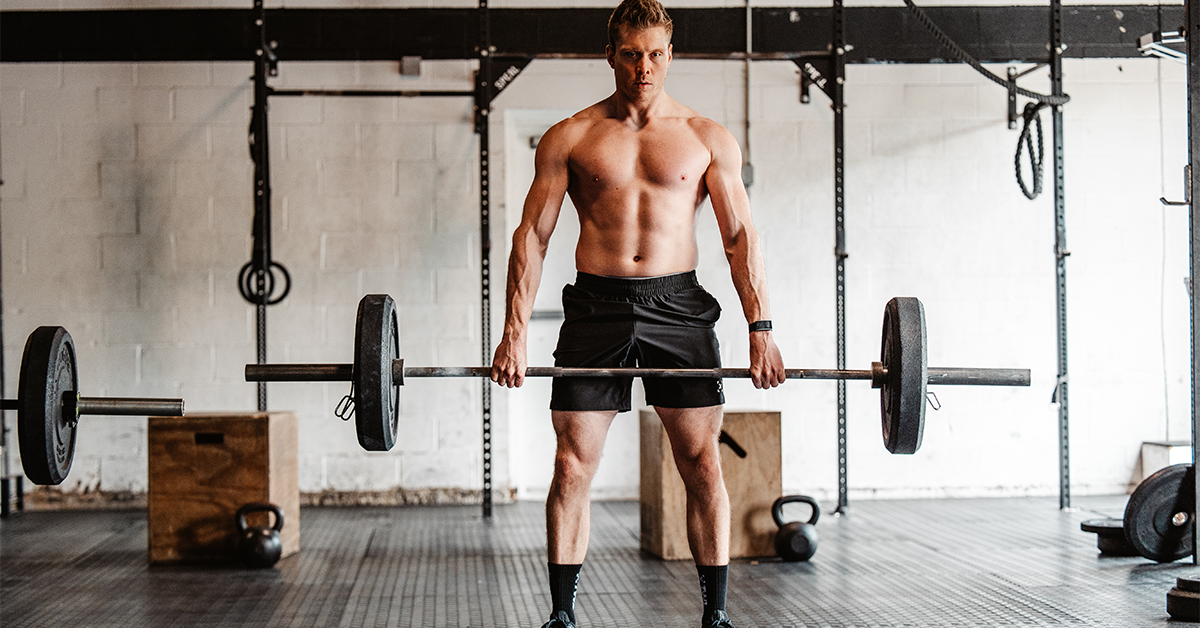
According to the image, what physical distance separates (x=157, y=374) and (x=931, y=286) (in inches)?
147

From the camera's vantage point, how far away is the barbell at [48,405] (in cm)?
222

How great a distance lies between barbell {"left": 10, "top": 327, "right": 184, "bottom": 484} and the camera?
2223mm

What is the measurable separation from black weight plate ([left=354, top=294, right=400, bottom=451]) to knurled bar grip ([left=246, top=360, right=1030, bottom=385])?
0.08 metres

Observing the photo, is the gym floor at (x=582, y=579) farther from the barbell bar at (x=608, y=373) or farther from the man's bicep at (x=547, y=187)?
the man's bicep at (x=547, y=187)

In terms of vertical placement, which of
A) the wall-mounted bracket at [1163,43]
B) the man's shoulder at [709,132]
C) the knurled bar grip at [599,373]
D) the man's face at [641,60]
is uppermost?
the wall-mounted bracket at [1163,43]

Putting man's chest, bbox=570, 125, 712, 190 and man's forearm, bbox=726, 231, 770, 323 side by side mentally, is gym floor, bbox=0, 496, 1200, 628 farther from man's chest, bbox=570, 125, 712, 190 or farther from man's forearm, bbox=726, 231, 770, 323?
man's chest, bbox=570, 125, 712, 190

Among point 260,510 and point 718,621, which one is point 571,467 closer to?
point 718,621

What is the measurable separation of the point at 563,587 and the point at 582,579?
87cm

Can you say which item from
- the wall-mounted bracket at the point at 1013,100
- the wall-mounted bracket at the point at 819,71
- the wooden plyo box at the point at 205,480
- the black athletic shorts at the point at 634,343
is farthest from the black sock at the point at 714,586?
the wall-mounted bracket at the point at 1013,100

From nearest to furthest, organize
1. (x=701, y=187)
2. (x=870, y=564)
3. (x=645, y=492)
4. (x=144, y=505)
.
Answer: (x=701, y=187)
(x=870, y=564)
(x=645, y=492)
(x=144, y=505)

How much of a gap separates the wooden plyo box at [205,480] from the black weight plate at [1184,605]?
2793 millimetres

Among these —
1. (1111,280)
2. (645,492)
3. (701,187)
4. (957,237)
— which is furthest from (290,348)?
(1111,280)

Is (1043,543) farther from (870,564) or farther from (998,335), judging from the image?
(998,335)

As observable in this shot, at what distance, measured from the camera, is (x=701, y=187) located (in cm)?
250
